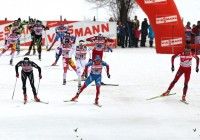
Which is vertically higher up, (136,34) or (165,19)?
(165,19)

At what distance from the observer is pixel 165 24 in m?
21.0

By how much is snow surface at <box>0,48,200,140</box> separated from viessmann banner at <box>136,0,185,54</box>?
1.78 metres

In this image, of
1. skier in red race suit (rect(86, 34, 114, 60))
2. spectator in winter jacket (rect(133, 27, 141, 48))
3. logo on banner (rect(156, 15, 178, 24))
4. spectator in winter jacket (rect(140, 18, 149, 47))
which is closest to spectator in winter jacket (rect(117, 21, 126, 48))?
spectator in winter jacket (rect(133, 27, 141, 48))

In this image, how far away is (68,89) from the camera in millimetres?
21406

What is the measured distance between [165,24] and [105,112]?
512 centimetres

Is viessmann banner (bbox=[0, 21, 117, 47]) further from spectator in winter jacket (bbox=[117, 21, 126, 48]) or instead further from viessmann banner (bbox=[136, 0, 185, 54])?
viessmann banner (bbox=[136, 0, 185, 54])

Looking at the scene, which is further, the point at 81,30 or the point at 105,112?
the point at 81,30

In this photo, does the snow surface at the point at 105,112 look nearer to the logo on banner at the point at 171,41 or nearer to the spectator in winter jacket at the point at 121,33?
the logo on banner at the point at 171,41

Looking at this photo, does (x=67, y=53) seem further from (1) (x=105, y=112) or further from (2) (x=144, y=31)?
(2) (x=144, y=31)

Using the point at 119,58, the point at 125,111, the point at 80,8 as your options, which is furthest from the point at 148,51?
the point at 80,8

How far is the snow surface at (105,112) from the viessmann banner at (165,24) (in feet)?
5.83

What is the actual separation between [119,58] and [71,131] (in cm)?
1601

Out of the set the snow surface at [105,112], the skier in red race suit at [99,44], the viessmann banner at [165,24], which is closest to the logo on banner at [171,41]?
the viessmann banner at [165,24]

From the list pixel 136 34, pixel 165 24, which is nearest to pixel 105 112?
pixel 165 24
